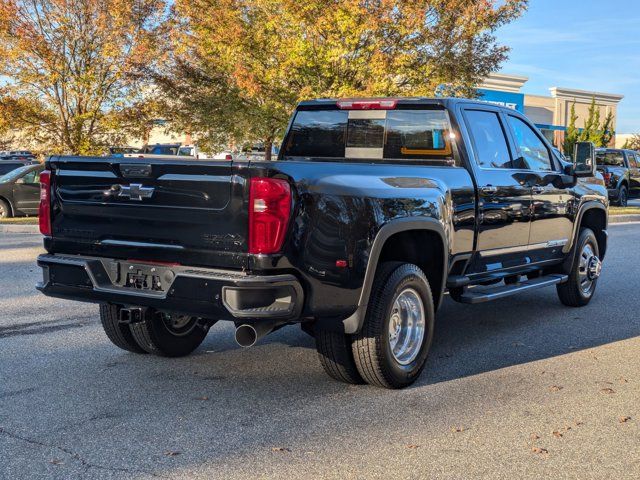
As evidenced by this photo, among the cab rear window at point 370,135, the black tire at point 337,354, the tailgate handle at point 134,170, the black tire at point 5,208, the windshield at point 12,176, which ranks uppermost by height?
the cab rear window at point 370,135

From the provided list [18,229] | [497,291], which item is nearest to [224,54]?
[18,229]

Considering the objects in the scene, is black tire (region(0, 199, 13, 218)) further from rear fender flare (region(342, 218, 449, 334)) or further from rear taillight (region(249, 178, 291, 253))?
rear taillight (region(249, 178, 291, 253))

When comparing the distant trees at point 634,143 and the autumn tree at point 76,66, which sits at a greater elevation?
the autumn tree at point 76,66

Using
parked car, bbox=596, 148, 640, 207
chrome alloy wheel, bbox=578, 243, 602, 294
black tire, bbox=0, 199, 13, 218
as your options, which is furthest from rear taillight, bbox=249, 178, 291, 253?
parked car, bbox=596, 148, 640, 207

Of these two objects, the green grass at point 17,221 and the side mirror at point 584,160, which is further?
the green grass at point 17,221

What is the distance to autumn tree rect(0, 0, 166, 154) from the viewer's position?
62.6 feet

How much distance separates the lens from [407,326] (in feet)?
18.3

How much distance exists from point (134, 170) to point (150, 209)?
269mm

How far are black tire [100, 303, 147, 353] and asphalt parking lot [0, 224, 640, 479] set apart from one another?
0.36 feet

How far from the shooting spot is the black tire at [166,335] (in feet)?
19.5

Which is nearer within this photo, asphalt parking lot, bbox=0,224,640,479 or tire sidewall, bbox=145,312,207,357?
asphalt parking lot, bbox=0,224,640,479

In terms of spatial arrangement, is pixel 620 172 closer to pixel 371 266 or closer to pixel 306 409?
pixel 371 266

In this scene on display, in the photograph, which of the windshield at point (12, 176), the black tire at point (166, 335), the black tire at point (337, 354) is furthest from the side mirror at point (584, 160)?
Result: the windshield at point (12, 176)

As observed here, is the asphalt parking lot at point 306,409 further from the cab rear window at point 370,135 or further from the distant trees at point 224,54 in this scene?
the distant trees at point 224,54
